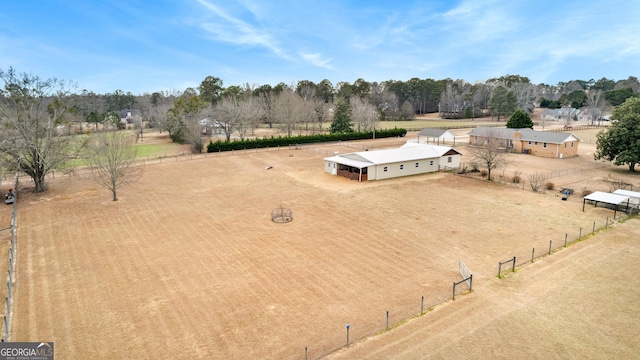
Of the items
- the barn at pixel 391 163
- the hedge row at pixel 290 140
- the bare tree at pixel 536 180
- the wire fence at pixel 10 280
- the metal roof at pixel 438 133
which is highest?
the metal roof at pixel 438 133

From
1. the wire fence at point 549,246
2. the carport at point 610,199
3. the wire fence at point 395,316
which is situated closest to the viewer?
the wire fence at point 395,316

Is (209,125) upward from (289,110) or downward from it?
downward

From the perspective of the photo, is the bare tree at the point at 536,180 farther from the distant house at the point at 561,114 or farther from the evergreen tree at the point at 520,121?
the distant house at the point at 561,114

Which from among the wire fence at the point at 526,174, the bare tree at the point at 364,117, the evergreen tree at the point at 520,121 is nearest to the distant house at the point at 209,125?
the bare tree at the point at 364,117

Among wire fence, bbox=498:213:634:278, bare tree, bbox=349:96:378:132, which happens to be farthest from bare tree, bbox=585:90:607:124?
wire fence, bbox=498:213:634:278

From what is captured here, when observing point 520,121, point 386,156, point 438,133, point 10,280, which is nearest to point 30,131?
point 10,280

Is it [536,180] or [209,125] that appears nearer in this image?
[536,180]

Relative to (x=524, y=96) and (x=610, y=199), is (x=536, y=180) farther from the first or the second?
(x=524, y=96)

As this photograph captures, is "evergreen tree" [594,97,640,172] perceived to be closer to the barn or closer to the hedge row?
the barn
